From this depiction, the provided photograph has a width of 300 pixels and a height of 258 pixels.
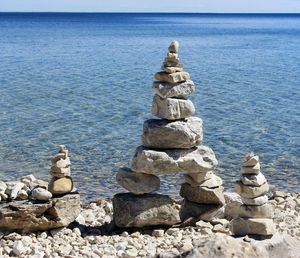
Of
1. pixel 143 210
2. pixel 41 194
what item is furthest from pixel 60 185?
pixel 143 210

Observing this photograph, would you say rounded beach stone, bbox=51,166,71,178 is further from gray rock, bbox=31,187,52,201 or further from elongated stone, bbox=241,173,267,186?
elongated stone, bbox=241,173,267,186

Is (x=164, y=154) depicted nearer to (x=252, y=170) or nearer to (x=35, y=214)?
(x=252, y=170)

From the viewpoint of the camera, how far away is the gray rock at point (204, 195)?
48.2 feet

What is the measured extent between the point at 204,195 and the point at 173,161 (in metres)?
1.20

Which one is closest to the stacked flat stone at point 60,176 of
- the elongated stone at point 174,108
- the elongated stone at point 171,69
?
the elongated stone at point 174,108

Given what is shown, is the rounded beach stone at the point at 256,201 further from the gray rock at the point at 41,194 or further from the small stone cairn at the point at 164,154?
the gray rock at the point at 41,194

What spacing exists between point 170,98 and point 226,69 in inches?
1462

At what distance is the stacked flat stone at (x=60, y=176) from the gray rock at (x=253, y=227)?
139 inches

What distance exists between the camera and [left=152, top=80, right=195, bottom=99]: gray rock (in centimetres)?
1418

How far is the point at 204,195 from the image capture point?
14781mm

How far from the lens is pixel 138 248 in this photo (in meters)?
12.9

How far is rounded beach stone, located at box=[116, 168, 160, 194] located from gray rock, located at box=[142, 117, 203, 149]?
65 centimetres

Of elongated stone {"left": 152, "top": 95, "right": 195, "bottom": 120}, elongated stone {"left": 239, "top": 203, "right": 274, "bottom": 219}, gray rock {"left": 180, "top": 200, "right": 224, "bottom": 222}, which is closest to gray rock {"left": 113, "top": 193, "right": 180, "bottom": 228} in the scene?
gray rock {"left": 180, "top": 200, "right": 224, "bottom": 222}

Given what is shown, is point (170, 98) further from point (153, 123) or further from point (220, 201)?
point (220, 201)
